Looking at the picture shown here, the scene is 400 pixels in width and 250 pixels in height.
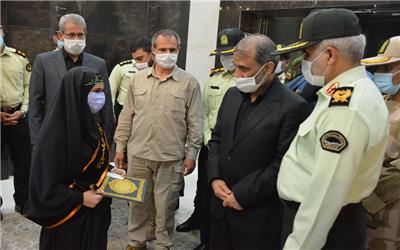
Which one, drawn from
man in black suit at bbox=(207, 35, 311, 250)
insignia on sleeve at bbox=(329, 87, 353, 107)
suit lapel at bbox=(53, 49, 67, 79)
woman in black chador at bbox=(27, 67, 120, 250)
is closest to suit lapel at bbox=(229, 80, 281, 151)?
man in black suit at bbox=(207, 35, 311, 250)

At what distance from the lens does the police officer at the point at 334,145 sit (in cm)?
120

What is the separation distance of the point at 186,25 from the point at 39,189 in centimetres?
512

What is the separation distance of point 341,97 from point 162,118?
167 cm

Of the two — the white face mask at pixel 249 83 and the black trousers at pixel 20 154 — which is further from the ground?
the white face mask at pixel 249 83

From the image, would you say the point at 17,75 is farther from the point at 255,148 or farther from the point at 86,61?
the point at 255,148

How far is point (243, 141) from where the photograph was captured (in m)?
1.96

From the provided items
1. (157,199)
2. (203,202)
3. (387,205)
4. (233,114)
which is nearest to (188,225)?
(203,202)

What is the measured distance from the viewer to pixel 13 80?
135 inches

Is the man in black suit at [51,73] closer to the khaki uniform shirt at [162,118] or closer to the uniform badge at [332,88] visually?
the khaki uniform shirt at [162,118]

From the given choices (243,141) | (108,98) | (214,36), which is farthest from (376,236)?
(214,36)

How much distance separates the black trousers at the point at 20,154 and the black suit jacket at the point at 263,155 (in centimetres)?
235

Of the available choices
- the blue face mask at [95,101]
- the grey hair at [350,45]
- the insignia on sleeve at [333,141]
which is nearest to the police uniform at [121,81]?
the blue face mask at [95,101]

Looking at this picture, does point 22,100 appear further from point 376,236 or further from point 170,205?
point 376,236

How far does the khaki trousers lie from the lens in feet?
9.16
